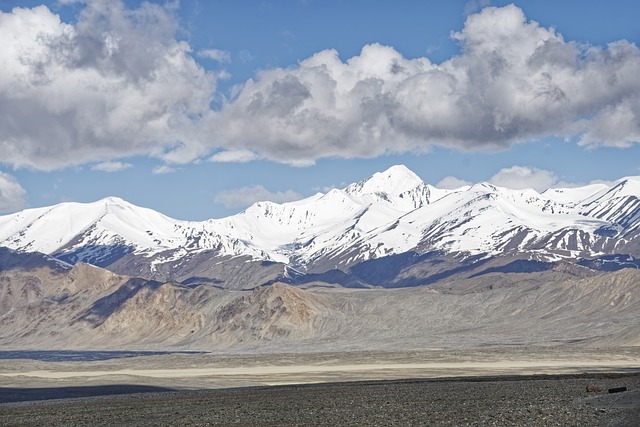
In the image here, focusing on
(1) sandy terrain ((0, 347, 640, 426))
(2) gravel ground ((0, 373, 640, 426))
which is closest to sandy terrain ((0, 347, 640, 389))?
(1) sandy terrain ((0, 347, 640, 426))

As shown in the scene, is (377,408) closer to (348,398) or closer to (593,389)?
(348,398)

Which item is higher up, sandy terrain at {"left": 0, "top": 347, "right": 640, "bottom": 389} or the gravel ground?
sandy terrain at {"left": 0, "top": 347, "right": 640, "bottom": 389}

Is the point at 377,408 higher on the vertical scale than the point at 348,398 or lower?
lower

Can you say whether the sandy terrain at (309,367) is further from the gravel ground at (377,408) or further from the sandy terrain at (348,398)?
the gravel ground at (377,408)

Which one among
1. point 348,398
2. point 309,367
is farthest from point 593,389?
point 309,367

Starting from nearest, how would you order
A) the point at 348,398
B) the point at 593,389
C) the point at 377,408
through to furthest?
the point at 377,408 < the point at 593,389 < the point at 348,398

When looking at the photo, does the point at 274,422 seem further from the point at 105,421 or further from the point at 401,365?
the point at 401,365

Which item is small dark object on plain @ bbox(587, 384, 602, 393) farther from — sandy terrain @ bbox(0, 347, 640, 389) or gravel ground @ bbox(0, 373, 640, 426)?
sandy terrain @ bbox(0, 347, 640, 389)

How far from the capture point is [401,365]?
157 m

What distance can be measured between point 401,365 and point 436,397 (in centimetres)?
9131

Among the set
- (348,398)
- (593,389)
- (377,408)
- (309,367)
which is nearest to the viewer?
(377,408)

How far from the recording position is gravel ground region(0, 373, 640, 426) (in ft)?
163

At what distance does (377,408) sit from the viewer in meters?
59.8

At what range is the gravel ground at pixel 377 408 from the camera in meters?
49.6
